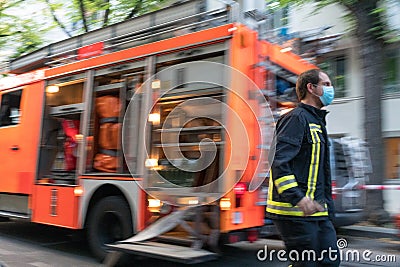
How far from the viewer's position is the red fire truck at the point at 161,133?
4914 mm

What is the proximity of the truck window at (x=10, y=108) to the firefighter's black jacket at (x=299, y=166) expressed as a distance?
19.2ft

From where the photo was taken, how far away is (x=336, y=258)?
3.14m

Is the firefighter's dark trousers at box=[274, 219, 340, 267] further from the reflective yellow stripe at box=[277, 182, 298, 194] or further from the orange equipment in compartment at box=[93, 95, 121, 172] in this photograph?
the orange equipment in compartment at box=[93, 95, 121, 172]

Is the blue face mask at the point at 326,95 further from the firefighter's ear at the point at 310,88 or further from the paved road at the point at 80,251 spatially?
the paved road at the point at 80,251

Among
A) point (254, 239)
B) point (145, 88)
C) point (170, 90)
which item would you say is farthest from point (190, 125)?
point (254, 239)

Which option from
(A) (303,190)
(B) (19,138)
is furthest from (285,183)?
(B) (19,138)

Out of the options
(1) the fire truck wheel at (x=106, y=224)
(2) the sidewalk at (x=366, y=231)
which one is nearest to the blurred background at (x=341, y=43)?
(2) the sidewalk at (x=366, y=231)

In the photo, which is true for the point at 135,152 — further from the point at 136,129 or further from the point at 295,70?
the point at 295,70

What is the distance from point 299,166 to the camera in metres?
3.16

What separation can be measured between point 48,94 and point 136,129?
227cm

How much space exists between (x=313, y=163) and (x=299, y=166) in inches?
4.0

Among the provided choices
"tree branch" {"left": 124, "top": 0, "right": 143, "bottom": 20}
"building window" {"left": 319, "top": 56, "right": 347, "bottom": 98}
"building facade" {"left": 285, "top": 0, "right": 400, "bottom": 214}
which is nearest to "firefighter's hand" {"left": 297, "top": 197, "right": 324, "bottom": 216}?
"building facade" {"left": 285, "top": 0, "right": 400, "bottom": 214}

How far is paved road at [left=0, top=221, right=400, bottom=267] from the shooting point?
629cm

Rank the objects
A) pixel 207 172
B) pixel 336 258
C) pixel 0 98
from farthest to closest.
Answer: pixel 0 98 → pixel 207 172 → pixel 336 258
